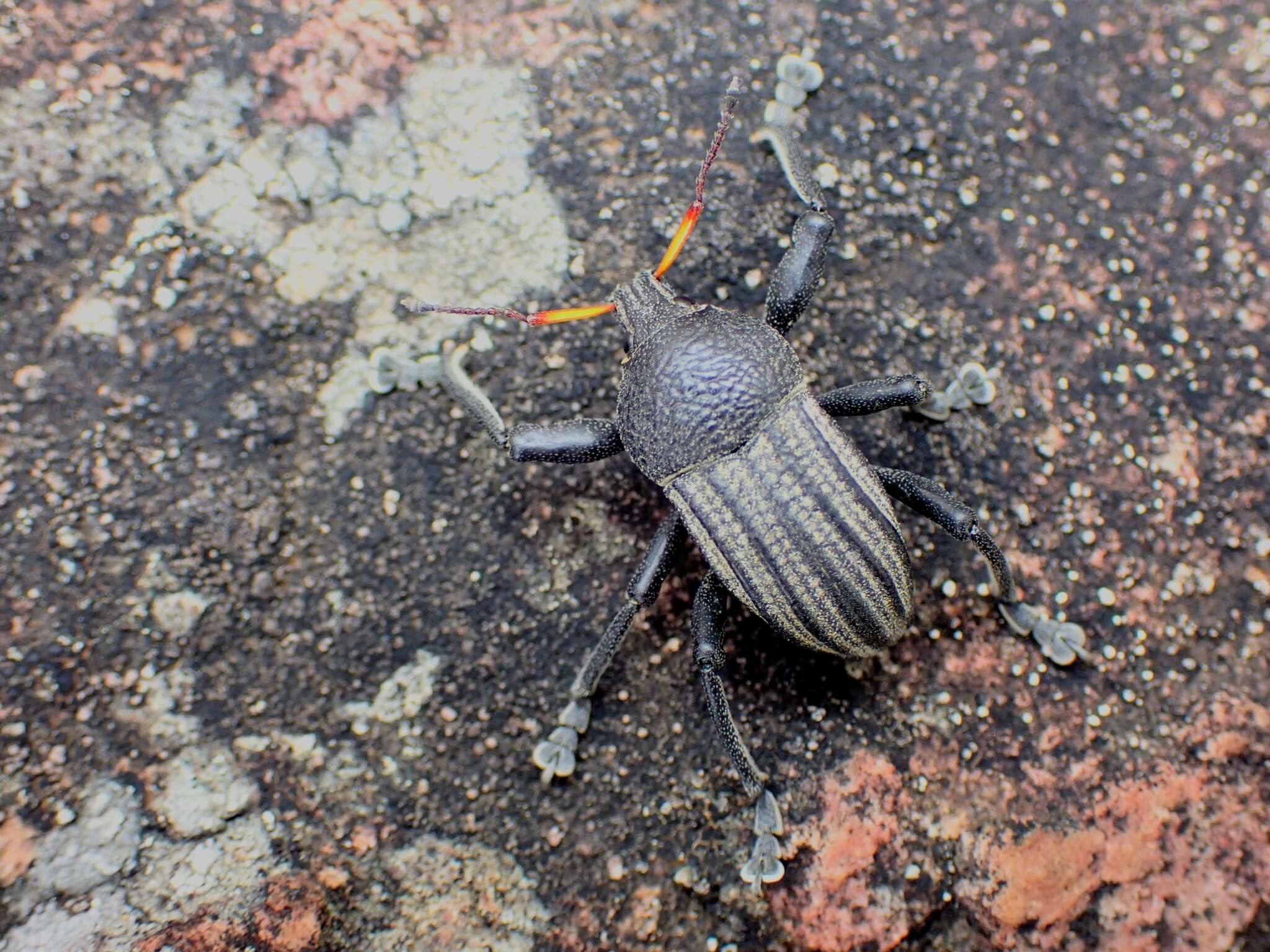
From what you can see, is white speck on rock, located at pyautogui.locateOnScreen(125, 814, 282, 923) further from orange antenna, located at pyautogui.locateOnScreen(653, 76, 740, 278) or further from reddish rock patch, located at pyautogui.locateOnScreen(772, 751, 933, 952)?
orange antenna, located at pyautogui.locateOnScreen(653, 76, 740, 278)

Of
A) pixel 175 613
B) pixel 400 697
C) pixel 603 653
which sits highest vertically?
pixel 603 653

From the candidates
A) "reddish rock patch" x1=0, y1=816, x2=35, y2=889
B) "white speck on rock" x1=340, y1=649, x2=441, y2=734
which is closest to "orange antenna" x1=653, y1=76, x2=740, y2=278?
"white speck on rock" x1=340, y1=649, x2=441, y2=734

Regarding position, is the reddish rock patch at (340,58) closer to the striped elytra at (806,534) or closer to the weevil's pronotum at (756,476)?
the weevil's pronotum at (756,476)

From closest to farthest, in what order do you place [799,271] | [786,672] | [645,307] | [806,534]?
[806,534] < [645,307] < [799,271] < [786,672]

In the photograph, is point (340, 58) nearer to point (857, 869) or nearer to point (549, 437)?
point (549, 437)

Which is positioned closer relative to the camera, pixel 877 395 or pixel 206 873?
pixel 206 873

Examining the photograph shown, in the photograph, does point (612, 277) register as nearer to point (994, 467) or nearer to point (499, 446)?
point (499, 446)

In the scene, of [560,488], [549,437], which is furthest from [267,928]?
[549,437]
